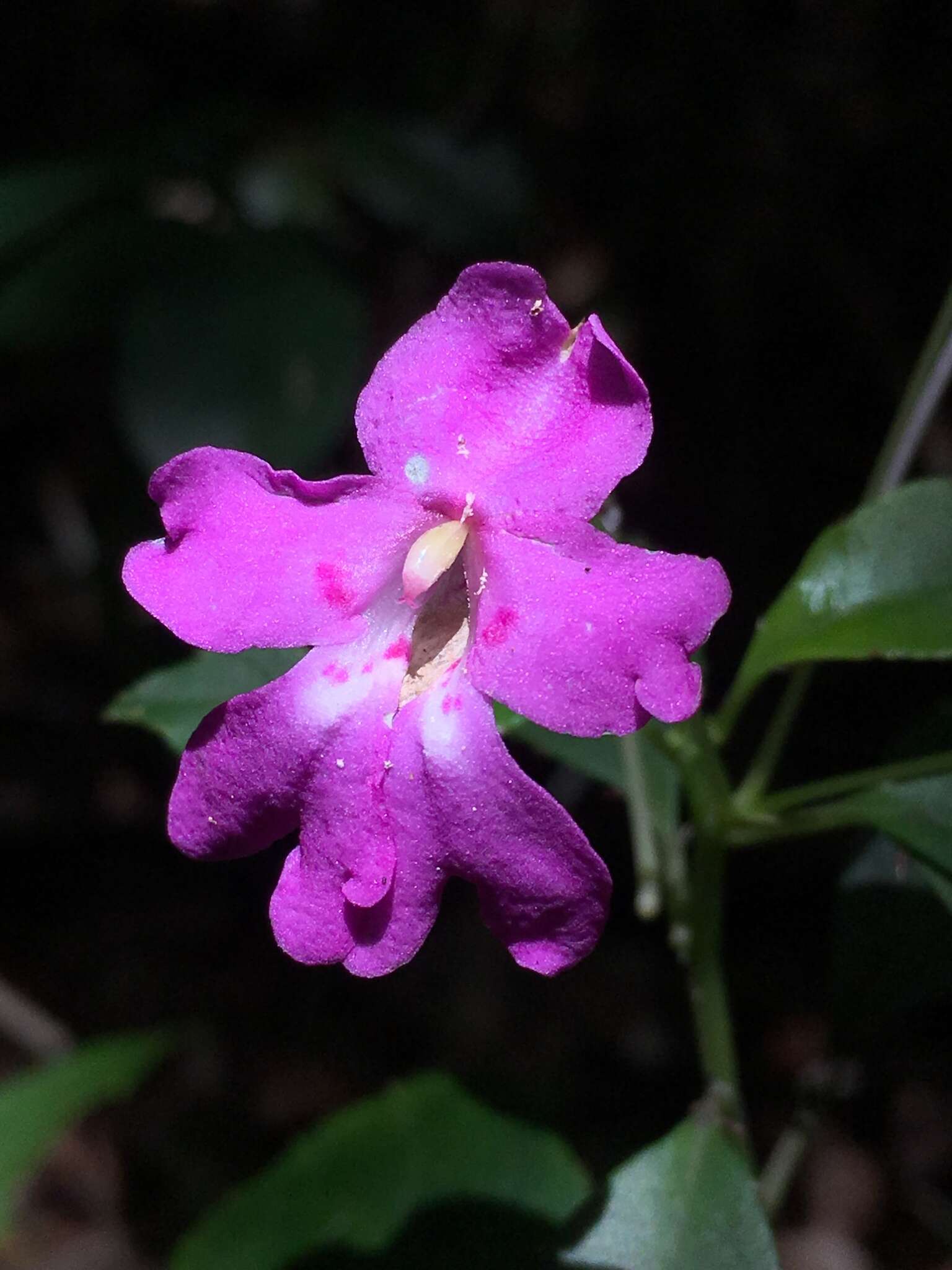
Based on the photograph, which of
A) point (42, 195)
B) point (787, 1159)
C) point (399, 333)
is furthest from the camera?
point (399, 333)

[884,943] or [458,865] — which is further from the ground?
[458,865]

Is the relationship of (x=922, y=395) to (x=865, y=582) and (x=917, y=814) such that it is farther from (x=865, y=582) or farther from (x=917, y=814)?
(x=917, y=814)

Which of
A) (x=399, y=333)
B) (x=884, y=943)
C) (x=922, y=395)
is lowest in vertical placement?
(x=884, y=943)

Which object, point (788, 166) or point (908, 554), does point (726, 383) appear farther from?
point (908, 554)

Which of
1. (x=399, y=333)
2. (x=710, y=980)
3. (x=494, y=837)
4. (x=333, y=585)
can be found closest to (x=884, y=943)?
(x=710, y=980)

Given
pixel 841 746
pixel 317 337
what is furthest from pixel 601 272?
pixel 841 746

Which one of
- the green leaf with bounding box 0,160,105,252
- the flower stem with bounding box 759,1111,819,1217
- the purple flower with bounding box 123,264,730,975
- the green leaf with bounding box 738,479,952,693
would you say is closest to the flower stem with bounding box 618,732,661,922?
the green leaf with bounding box 738,479,952,693
